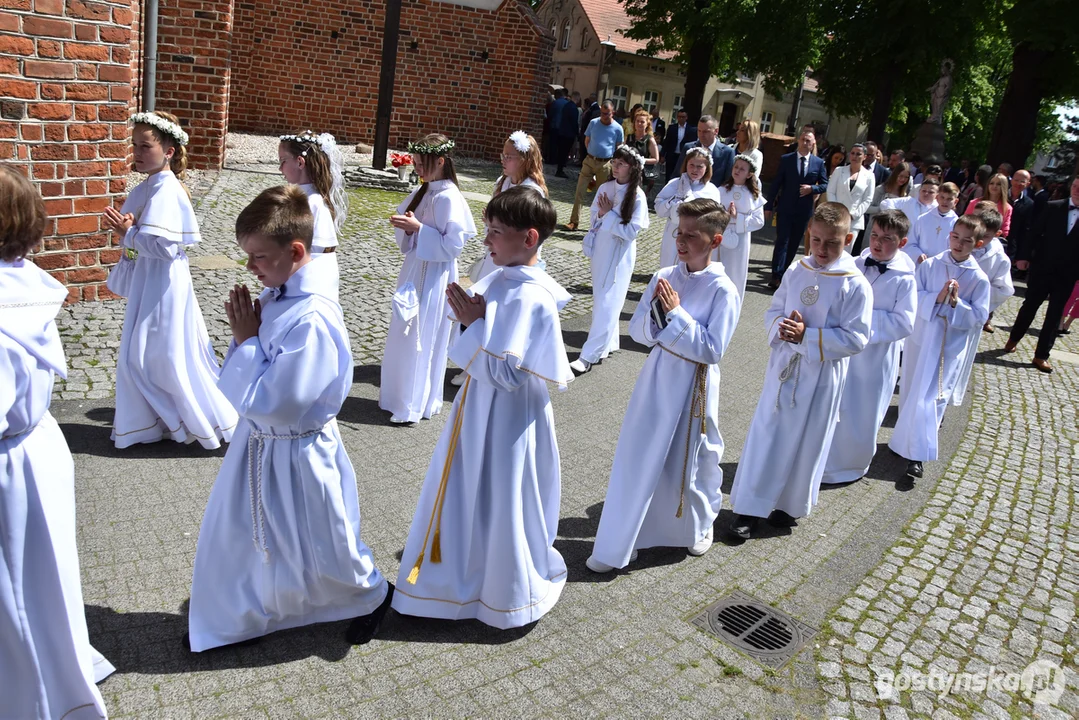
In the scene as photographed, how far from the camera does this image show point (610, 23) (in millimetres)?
45406

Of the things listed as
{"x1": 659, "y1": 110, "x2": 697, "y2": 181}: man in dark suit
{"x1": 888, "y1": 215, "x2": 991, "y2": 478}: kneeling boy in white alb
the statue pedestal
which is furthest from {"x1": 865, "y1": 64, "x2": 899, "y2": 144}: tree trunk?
{"x1": 888, "y1": 215, "x2": 991, "y2": 478}: kneeling boy in white alb

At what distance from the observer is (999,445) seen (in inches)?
291

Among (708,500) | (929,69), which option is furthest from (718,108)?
(708,500)

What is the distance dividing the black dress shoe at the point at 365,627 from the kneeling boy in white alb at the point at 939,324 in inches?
175

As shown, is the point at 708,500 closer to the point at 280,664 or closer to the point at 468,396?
the point at 468,396

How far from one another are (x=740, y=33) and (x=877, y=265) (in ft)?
61.6

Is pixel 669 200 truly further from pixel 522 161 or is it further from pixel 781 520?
pixel 781 520

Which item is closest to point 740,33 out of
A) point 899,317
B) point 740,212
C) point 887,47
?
point 887,47

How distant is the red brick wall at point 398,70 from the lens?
19.9m

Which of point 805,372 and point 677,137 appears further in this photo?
point 677,137

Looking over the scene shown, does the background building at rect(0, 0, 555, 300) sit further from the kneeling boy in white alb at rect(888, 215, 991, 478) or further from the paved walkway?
the kneeling boy in white alb at rect(888, 215, 991, 478)

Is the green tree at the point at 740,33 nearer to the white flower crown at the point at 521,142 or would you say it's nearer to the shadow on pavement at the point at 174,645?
the white flower crown at the point at 521,142

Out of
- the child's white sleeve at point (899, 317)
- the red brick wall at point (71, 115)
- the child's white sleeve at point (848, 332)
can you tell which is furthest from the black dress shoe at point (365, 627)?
the red brick wall at point (71, 115)

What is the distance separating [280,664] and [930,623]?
10.7 feet
